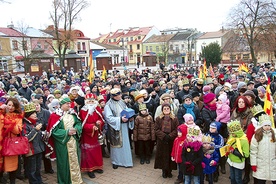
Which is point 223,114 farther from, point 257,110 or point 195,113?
point 257,110

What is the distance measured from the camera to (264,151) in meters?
4.28

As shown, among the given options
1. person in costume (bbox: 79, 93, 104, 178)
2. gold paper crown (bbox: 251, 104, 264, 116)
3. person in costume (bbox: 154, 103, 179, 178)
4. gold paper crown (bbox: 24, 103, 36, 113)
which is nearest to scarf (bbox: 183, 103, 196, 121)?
person in costume (bbox: 154, 103, 179, 178)

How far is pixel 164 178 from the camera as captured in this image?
5.54 metres

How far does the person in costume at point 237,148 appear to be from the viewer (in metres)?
4.41

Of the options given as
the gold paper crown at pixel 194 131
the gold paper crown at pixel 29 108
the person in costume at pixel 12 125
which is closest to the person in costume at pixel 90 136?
the gold paper crown at pixel 29 108

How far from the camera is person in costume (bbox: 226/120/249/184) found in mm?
4410

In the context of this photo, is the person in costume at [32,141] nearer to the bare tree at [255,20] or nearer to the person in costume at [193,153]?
the person in costume at [193,153]

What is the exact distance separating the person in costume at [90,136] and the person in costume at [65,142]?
0.40 m

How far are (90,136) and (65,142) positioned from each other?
71 cm

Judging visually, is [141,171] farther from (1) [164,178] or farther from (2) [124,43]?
(2) [124,43]

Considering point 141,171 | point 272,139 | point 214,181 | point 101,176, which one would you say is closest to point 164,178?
point 141,171

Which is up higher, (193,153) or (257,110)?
(257,110)

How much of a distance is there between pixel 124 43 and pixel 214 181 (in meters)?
69.9

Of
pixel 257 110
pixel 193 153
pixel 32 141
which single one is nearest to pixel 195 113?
pixel 257 110
